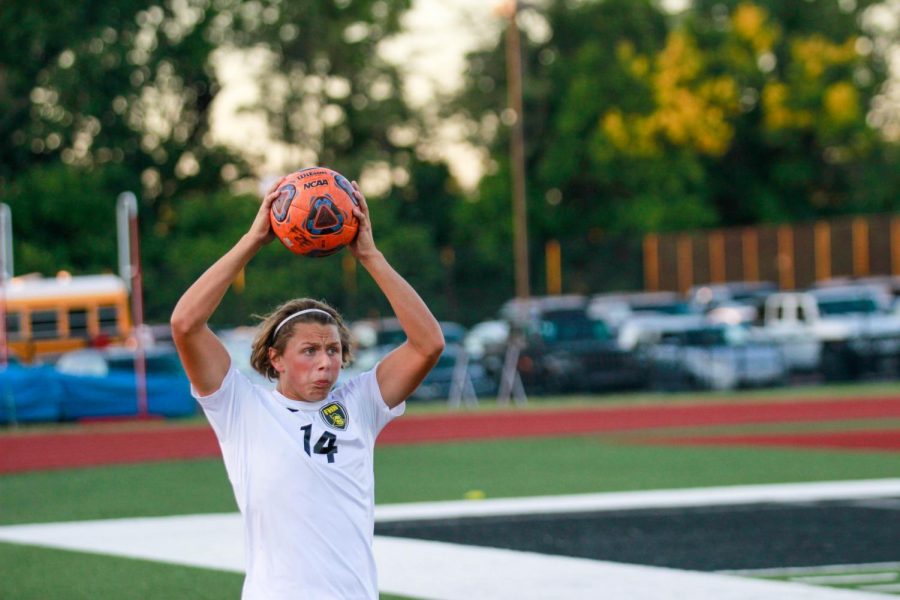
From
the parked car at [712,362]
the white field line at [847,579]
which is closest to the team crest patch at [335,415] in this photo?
the white field line at [847,579]

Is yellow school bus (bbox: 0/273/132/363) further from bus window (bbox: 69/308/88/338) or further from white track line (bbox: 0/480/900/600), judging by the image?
white track line (bbox: 0/480/900/600)

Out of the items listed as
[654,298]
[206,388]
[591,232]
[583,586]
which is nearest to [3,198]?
[654,298]

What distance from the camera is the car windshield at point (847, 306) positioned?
33281 mm

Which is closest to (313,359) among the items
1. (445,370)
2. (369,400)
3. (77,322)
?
(369,400)

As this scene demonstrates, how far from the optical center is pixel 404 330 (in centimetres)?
480

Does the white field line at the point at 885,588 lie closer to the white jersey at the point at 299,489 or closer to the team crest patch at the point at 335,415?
the white jersey at the point at 299,489

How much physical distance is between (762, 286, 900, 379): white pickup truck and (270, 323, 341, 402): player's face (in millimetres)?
27154

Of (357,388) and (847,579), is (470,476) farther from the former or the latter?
(357,388)

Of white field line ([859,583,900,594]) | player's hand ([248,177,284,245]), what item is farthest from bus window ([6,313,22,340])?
player's hand ([248,177,284,245])

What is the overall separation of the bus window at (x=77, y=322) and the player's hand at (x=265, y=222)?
1267 inches

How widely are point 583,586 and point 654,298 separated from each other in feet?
107

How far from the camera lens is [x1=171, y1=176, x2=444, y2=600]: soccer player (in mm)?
4473

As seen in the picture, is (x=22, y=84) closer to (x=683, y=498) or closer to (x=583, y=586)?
(x=683, y=498)

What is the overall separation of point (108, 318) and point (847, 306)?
58.0 ft
